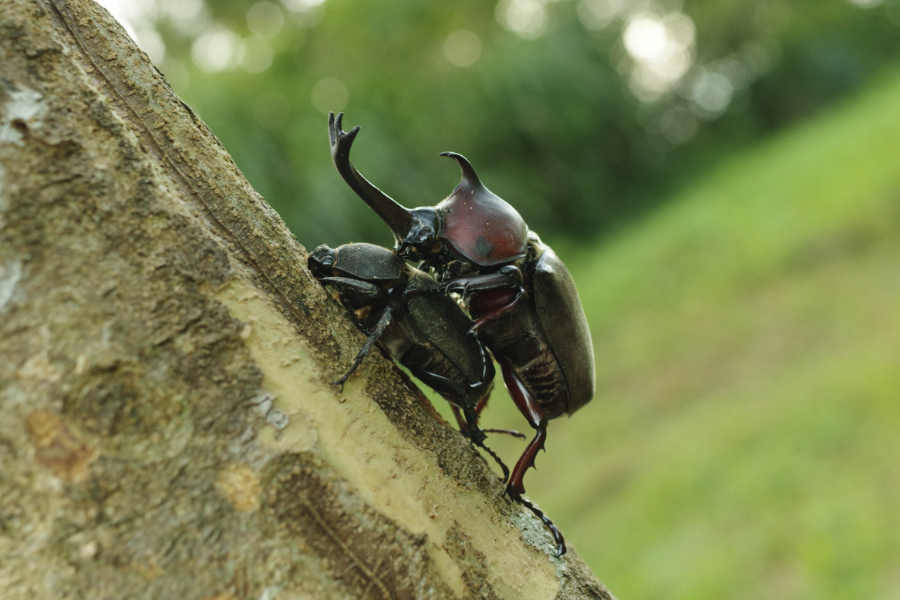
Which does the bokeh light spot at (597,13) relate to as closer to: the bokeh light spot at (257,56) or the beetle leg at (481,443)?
the bokeh light spot at (257,56)

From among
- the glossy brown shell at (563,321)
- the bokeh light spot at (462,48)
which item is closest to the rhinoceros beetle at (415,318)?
the glossy brown shell at (563,321)

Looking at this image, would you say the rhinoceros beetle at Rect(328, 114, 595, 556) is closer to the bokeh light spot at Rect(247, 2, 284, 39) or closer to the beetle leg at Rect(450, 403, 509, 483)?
the beetle leg at Rect(450, 403, 509, 483)

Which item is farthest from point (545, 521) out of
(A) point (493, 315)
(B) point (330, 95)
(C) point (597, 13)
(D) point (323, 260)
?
(C) point (597, 13)

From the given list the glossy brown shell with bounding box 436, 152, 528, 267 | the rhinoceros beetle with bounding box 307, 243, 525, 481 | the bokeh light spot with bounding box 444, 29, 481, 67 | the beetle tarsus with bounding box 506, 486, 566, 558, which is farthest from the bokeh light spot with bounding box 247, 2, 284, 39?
the beetle tarsus with bounding box 506, 486, 566, 558

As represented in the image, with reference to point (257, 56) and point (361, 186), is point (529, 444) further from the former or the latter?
point (257, 56)

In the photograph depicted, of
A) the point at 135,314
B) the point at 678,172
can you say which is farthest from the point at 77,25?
the point at 678,172

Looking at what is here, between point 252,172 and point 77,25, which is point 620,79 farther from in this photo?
point 77,25
